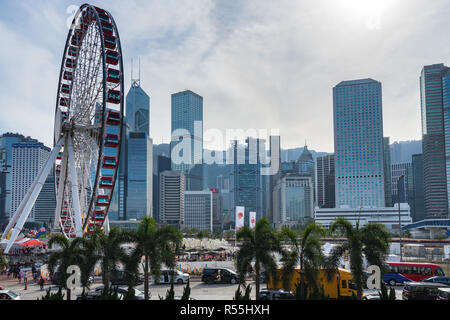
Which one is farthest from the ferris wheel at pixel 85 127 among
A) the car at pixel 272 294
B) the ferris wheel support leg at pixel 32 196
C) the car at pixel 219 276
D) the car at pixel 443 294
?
the car at pixel 443 294

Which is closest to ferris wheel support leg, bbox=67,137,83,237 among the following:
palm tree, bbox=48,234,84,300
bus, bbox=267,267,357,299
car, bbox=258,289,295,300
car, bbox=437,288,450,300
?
palm tree, bbox=48,234,84,300

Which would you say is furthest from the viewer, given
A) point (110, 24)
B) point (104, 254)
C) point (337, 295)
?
point (110, 24)

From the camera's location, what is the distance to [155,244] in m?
27.3

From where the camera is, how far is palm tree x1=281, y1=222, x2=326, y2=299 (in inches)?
978

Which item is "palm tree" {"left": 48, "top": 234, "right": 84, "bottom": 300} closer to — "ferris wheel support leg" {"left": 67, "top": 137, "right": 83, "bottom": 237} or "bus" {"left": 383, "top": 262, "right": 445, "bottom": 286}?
"ferris wheel support leg" {"left": 67, "top": 137, "right": 83, "bottom": 237}

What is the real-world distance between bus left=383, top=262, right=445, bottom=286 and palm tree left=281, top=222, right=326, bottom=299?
16.3 meters

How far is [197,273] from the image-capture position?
45.1 m

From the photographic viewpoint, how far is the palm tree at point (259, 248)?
25.3 m

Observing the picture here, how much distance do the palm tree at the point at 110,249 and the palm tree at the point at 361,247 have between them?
1361 cm

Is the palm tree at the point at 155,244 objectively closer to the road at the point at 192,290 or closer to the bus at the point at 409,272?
the road at the point at 192,290

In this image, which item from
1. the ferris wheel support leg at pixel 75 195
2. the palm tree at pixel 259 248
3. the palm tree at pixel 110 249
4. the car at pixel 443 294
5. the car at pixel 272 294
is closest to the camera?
the palm tree at pixel 259 248
